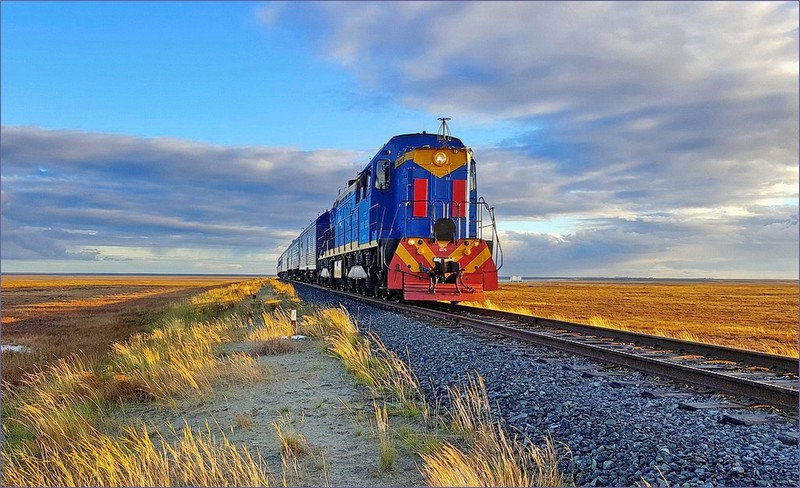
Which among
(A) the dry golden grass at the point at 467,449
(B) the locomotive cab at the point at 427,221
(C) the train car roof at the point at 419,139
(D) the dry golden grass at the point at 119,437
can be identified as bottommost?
(D) the dry golden grass at the point at 119,437

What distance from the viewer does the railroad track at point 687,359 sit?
21.0ft

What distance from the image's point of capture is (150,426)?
284 inches

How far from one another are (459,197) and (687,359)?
9.63 metres

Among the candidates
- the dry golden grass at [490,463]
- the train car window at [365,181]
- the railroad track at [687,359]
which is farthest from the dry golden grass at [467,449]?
the train car window at [365,181]

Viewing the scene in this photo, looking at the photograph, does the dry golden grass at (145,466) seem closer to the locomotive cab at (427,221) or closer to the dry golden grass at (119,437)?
the dry golden grass at (119,437)

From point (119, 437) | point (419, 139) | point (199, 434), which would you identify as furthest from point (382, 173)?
point (199, 434)

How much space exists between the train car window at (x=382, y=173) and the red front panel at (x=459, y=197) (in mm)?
2192

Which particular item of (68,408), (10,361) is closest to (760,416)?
(68,408)

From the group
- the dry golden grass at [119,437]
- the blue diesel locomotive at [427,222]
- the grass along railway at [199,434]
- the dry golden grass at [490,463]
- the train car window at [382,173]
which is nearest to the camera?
the dry golden grass at [490,463]

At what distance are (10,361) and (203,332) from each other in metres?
4.87

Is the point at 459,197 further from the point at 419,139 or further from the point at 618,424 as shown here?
the point at 618,424

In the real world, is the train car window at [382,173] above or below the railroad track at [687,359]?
above

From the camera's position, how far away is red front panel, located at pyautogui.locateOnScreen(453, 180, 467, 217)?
690 inches

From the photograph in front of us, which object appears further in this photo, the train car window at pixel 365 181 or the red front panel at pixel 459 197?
the train car window at pixel 365 181
